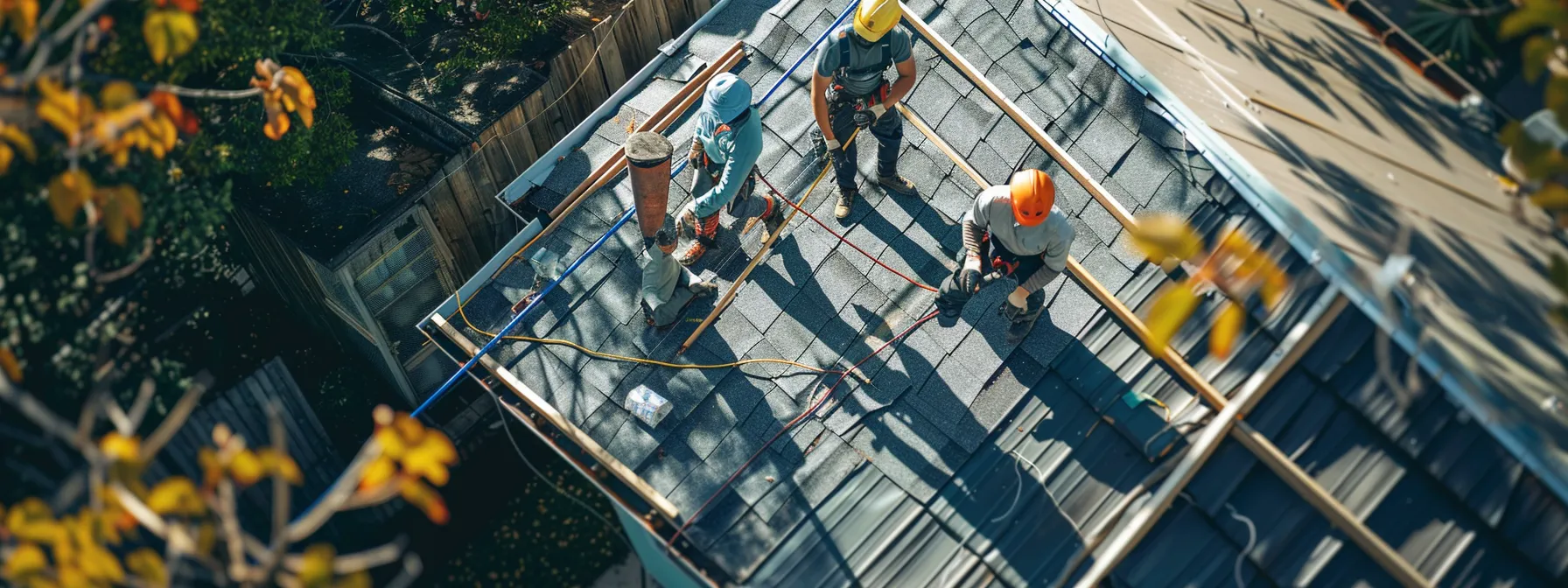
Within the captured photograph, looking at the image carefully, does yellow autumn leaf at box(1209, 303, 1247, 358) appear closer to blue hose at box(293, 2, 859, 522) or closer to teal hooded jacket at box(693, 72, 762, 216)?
teal hooded jacket at box(693, 72, 762, 216)

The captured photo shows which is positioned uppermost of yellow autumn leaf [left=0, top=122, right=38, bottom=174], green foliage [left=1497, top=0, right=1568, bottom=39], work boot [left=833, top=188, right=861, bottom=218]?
green foliage [left=1497, top=0, right=1568, bottom=39]

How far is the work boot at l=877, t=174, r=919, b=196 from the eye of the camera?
401 inches

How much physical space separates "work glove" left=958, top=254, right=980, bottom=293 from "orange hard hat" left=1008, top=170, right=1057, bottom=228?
72 cm

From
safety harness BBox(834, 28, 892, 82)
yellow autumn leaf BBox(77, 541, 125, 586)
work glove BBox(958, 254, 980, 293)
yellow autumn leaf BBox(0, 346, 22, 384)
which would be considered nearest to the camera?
yellow autumn leaf BBox(77, 541, 125, 586)

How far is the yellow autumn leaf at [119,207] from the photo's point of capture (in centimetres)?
780

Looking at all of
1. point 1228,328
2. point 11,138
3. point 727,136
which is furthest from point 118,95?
point 1228,328

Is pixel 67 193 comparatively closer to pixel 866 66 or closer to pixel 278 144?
pixel 278 144

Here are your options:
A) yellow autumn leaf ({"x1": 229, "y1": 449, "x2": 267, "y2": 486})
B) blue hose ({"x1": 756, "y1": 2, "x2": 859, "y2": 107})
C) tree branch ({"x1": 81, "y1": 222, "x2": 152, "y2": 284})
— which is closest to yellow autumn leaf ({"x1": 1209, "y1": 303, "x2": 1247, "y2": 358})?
blue hose ({"x1": 756, "y1": 2, "x2": 859, "y2": 107})

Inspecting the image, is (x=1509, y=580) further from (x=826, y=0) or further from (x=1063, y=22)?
(x=826, y=0)

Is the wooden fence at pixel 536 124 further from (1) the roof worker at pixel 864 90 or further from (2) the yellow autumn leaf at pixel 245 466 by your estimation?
(2) the yellow autumn leaf at pixel 245 466

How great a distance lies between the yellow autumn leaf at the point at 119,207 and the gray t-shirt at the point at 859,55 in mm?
5479

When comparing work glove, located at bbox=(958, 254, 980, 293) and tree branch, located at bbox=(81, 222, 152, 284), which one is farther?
work glove, located at bbox=(958, 254, 980, 293)

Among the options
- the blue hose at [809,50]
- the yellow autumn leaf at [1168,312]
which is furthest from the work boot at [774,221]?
the yellow autumn leaf at [1168,312]

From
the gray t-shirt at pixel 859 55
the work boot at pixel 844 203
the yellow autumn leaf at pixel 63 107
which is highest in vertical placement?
the gray t-shirt at pixel 859 55
